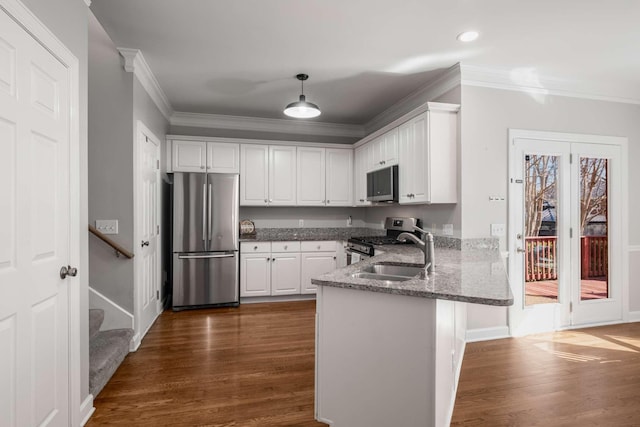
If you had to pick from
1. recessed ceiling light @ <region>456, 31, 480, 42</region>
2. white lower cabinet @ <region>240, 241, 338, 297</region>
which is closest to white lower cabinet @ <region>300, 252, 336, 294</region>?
white lower cabinet @ <region>240, 241, 338, 297</region>

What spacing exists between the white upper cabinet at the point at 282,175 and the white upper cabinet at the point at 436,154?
2.14 m

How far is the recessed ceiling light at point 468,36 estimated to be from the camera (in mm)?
2709

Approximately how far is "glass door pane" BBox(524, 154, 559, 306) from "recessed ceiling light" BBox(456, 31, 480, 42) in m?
1.47

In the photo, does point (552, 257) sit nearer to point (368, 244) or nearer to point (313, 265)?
point (368, 244)

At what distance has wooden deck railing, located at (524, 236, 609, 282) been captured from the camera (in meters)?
3.56

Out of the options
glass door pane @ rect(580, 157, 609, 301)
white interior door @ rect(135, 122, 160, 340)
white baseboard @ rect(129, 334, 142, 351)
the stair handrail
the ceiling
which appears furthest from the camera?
glass door pane @ rect(580, 157, 609, 301)

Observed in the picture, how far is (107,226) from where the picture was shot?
3.07m

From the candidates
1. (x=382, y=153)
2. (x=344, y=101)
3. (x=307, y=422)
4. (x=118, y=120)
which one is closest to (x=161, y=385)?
(x=307, y=422)

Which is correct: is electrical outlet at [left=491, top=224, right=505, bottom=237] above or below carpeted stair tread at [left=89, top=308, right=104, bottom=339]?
above

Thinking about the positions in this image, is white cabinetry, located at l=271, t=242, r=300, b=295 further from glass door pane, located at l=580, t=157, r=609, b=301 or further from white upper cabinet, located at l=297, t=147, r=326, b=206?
glass door pane, located at l=580, t=157, r=609, b=301

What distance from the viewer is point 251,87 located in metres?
3.96

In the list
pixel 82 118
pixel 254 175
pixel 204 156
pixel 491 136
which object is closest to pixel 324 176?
pixel 254 175

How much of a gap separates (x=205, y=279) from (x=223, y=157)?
173cm

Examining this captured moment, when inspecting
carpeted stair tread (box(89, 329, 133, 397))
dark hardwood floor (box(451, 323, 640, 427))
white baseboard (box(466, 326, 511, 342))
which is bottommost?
dark hardwood floor (box(451, 323, 640, 427))
